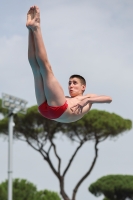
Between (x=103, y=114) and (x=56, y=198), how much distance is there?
8261 millimetres

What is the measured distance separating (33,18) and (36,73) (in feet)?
2.76

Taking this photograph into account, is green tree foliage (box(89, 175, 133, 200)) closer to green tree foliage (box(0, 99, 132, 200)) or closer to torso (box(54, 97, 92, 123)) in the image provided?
green tree foliage (box(0, 99, 132, 200))

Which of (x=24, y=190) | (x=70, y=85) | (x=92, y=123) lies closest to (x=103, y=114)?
(x=92, y=123)

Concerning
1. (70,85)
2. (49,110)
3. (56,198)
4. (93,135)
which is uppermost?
(93,135)

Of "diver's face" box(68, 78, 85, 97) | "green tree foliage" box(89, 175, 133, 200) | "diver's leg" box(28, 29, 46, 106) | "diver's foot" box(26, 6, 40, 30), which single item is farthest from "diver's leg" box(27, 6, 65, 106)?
"green tree foliage" box(89, 175, 133, 200)

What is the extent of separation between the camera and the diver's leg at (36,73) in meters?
7.72

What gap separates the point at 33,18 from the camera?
7676 millimetres

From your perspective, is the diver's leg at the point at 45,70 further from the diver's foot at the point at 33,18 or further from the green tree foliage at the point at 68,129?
the green tree foliage at the point at 68,129

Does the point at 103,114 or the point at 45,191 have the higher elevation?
the point at 103,114

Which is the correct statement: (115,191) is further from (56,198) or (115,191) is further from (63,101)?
(63,101)

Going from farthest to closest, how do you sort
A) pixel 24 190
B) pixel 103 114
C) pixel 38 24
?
pixel 103 114 → pixel 24 190 → pixel 38 24

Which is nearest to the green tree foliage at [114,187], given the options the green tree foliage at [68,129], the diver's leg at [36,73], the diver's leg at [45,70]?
the green tree foliage at [68,129]

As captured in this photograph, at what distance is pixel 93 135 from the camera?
1690 inches

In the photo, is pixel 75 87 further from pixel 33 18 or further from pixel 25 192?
pixel 25 192
